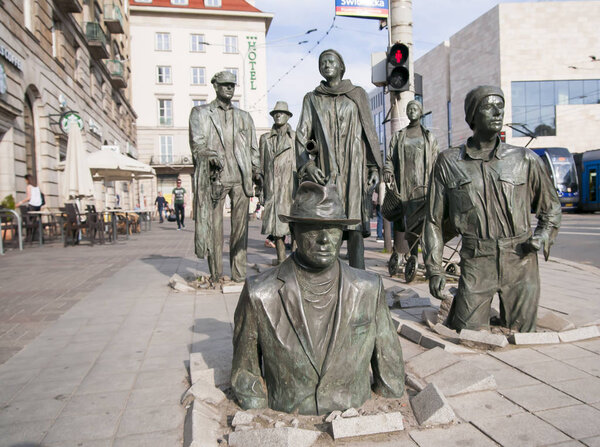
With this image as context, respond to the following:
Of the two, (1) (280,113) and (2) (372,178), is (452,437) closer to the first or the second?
(2) (372,178)

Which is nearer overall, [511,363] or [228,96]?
[511,363]

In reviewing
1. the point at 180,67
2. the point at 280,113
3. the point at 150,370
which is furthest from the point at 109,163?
the point at 180,67

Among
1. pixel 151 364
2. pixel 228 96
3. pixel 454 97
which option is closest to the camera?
pixel 151 364

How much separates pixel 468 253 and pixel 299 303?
201 centimetres

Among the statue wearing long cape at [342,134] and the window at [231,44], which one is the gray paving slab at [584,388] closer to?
the statue wearing long cape at [342,134]

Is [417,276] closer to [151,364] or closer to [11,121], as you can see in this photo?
[151,364]

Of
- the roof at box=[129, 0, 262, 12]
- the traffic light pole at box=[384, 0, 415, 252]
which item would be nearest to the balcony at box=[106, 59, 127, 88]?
the roof at box=[129, 0, 262, 12]

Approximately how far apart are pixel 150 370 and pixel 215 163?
10.4ft

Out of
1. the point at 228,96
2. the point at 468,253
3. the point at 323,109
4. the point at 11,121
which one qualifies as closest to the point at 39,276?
the point at 228,96

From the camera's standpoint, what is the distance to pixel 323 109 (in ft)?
16.8

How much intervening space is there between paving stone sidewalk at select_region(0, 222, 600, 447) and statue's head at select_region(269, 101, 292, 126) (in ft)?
10.8

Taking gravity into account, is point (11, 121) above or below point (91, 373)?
above

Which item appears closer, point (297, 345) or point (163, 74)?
point (297, 345)

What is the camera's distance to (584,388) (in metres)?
3.02
